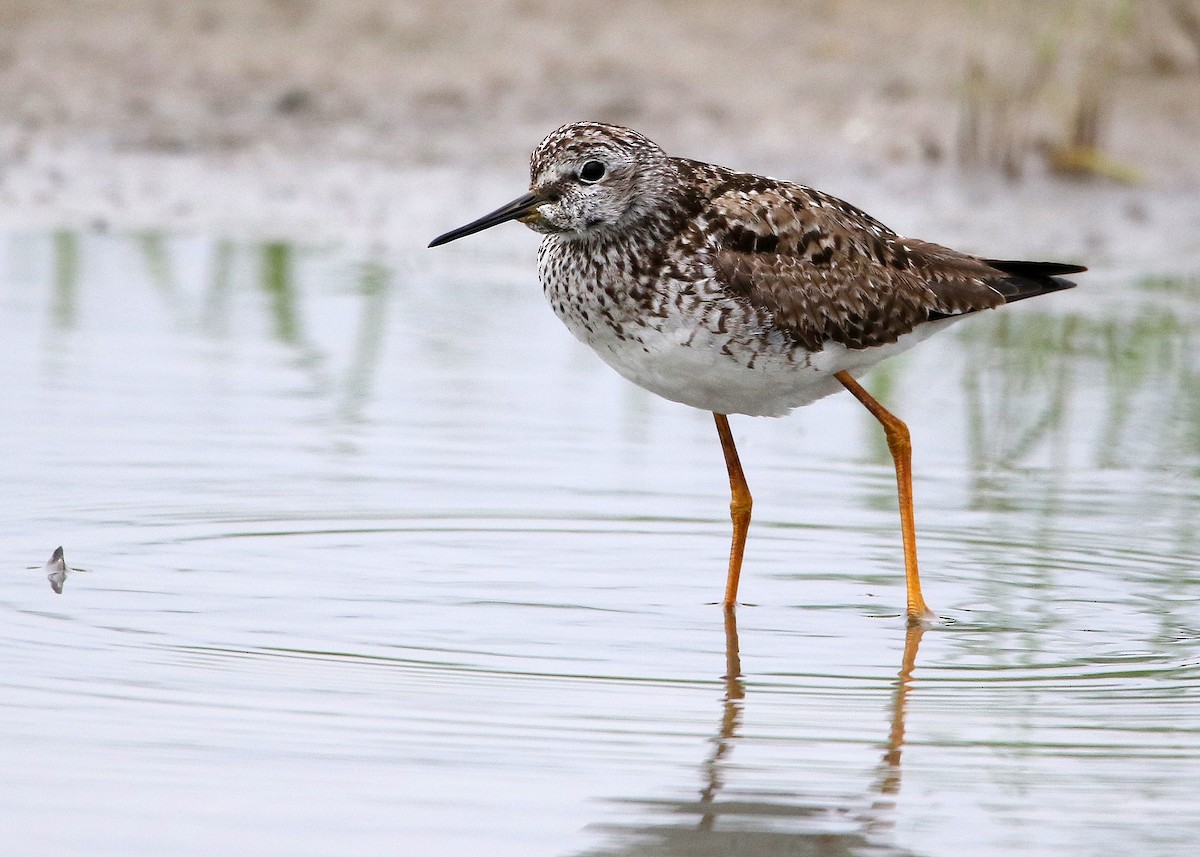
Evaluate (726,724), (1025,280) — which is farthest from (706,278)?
→ (726,724)

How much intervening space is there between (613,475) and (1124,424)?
2545 mm

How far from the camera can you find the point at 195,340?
9.52m

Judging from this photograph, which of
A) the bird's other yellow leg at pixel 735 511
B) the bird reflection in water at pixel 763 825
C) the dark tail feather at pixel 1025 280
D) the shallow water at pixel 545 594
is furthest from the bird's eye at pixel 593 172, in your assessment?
the bird reflection in water at pixel 763 825

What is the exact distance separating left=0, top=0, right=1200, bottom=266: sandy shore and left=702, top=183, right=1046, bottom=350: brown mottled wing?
19.9ft

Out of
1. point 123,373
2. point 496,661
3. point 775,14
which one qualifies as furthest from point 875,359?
point 775,14

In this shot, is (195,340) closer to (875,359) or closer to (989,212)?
(875,359)

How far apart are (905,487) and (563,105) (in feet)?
28.2

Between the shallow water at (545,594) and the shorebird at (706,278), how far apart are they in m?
0.56

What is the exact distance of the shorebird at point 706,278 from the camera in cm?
601

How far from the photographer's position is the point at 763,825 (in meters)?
4.10

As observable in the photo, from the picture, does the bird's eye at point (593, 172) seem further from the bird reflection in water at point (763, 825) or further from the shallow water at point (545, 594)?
the bird reflection in water at point (763, 825)

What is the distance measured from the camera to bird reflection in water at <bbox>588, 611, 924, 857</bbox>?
3976mm

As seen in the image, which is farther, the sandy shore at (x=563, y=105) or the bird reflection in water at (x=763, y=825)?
the sandy shore at (x=563, y=105)

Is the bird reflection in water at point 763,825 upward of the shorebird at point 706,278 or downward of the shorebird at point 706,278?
downward
